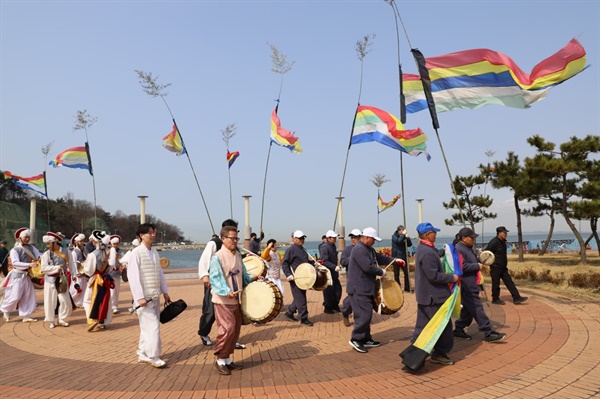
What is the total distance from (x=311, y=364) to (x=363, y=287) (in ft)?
4.64

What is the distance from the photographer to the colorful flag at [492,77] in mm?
8609

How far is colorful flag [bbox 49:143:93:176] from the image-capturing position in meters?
22.4

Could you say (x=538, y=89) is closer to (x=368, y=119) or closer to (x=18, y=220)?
(x=368, y=119)

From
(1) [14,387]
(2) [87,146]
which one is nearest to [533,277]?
(1) [14,387]

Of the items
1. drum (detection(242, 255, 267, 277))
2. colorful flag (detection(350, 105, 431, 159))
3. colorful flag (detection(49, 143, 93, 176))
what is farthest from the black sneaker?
colorful flag (detection(49, 143, 93, 176))

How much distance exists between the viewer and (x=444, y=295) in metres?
5.82

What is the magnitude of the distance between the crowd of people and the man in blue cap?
13mm

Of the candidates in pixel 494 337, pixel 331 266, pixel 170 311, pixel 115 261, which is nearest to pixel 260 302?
pixel 170 311

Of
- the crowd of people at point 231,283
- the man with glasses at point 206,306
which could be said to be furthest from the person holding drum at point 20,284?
the man with glasses at point 206,306

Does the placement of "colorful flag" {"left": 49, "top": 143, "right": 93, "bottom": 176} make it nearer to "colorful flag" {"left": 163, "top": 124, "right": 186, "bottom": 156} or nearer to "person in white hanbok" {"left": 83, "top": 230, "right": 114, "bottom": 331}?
"colorful flag" {"left": 163, "top": 124, "right": 186, "bottom": 156}

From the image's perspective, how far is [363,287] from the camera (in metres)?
6.72

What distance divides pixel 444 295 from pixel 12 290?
9423mm

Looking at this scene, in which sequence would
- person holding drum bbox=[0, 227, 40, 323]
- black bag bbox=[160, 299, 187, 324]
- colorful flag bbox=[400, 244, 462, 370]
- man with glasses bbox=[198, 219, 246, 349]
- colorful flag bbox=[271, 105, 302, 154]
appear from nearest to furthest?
colorful flag bbox=[400, 244, 462, 370] → black bag bbox=[160, 299, 187, 324] → man with glasses bbox=[198, 219, 246, 349] → person holding drum bbox=[0, 227, 40, 323] → colorful flag bbox=[271, 105, 302, 154]

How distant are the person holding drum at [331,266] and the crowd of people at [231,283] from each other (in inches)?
0.9
